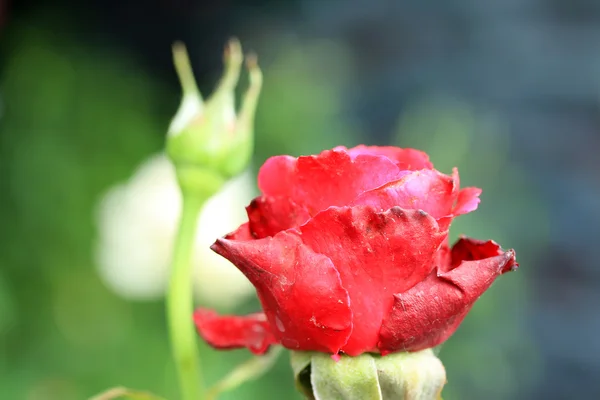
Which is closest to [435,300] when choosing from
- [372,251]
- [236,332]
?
[372,251]

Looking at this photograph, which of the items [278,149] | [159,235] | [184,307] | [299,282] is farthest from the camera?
[278,149]

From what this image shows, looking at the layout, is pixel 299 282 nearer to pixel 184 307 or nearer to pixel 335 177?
pixel 335 177

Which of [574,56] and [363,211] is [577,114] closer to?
[574,56]

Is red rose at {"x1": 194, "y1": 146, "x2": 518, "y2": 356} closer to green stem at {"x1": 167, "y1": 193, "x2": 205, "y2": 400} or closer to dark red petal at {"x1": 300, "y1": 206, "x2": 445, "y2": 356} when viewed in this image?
dark red petal at {"x1": 300, "y1": 206, "x2": 445, "y2": 356}

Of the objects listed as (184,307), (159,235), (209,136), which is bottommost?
(159,235)

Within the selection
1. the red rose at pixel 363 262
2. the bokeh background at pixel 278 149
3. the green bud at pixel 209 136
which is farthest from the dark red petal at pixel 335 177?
the bokeh background at pixel 278 149

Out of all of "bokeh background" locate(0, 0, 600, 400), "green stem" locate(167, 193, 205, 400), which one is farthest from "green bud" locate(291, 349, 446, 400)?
"bokeh background" locate(0, 0, 600, 400)

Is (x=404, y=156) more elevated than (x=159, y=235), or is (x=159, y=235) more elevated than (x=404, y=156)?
(x=404, y=156)

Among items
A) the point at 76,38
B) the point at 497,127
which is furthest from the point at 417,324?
the point at 76,38
